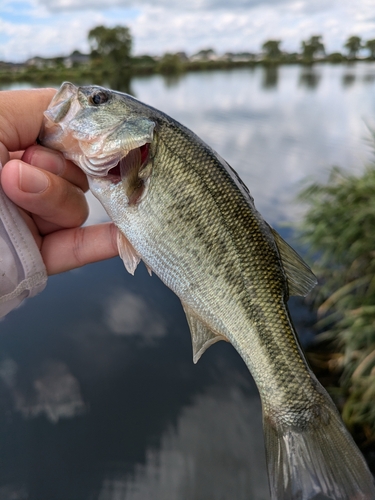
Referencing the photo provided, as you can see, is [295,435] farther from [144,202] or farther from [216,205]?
[144,202]

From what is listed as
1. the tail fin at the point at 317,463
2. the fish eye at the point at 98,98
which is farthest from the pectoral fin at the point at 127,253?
the tail fin at the point at 317,463

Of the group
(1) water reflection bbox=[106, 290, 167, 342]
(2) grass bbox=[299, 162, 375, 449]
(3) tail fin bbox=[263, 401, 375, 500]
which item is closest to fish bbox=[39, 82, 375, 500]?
(3) tail fin bbox=[263, 401, 375, 500]

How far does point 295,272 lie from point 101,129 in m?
1.34

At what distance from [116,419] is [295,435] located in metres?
4.82

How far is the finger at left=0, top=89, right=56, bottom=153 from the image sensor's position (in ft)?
6.62

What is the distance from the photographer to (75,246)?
2594mm

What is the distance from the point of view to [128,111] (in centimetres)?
201

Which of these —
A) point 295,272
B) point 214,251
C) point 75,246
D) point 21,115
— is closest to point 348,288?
point 295,272

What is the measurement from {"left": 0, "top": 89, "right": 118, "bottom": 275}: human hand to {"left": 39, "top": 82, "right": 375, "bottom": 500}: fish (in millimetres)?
178

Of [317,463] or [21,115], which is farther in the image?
[21,115]

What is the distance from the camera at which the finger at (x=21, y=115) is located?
2.02 m

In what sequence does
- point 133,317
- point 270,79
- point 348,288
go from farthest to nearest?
1. point 270,79
2. point 133,317
3. point 348,288

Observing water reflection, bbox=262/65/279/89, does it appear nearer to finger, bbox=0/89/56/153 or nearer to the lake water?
the lake water

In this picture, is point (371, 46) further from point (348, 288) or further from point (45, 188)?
point (45, 188)
